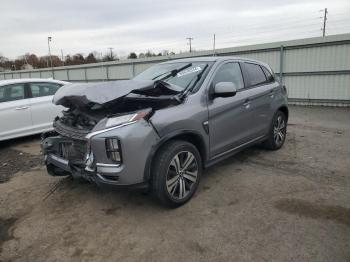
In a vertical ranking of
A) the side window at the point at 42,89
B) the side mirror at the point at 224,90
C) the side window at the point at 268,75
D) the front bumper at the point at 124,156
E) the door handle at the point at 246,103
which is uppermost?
the side window at the point at 268,75

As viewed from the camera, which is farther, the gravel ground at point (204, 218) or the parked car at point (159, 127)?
the parked car at point (159, 127)

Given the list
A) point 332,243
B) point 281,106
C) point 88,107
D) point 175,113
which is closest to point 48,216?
point 88,107

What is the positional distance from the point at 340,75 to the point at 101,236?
1095 centimetres

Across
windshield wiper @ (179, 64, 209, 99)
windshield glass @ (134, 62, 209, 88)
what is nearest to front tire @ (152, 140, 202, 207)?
windshield wiper @ (179, 64, 209, 99)

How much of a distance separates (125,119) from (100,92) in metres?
0.57

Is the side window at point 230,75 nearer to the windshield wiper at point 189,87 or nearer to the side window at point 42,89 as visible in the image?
the windshield wiper at point 189,87

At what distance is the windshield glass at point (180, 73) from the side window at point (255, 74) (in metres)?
1.01

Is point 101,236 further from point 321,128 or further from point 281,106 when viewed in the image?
point 321,128

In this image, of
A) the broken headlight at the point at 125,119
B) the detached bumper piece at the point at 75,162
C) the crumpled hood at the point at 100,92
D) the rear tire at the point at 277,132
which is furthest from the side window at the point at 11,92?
the rear tire at the point at 277,132

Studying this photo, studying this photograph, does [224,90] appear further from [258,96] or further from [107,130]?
[107,130]

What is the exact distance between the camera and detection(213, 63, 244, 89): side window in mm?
4523

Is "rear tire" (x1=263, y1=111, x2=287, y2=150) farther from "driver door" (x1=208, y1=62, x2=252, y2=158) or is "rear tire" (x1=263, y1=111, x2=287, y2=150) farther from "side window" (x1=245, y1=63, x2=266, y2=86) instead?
"driver door" (x1=208, y1=62, x2=252, y2=158)

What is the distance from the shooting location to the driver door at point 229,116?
4281mm

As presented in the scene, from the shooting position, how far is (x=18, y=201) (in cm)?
435
